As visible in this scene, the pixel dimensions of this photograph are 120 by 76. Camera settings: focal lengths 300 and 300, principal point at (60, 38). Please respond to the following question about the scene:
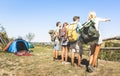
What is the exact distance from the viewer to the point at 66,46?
12641mm

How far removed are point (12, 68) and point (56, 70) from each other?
83.7 inches

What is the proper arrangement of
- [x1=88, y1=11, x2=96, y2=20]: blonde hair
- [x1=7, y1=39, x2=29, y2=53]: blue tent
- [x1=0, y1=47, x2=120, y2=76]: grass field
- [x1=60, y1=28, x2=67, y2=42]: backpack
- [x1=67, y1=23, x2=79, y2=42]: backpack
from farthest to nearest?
[x1=7, y1=39, x2=29, y2=53]: blue tent, [x1=60, y1=28, x2=67, y2=42]: backpack, [x1=67, y1=23, x2=79, y2=42]: backpack, [x1=0, y1=47, x2=120, y2=76]: grass field, [x1=88, y1=11, x2=96, y2=20]: blonde hair

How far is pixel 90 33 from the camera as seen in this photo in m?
10.6

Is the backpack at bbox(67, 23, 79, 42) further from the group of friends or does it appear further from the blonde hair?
the blonde hair

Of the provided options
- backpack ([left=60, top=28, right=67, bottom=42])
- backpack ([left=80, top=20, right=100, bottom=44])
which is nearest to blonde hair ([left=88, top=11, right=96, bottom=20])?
backpack ([left=80, top=20, right=100, bottom=44])

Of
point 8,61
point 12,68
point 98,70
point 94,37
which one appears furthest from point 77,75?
point 8,61

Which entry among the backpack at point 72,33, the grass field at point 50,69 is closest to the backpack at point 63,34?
the backpack at point 72,33

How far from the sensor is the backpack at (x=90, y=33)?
34.5 feet

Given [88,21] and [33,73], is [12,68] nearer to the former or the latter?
[33,73]

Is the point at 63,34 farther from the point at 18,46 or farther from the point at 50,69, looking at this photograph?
the point at 18,46

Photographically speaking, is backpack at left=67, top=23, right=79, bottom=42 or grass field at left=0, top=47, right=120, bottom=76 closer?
grass field at left=0, top=47, right=120, bottom=76

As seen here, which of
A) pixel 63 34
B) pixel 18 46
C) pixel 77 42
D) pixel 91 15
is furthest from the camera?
pixel 18 46

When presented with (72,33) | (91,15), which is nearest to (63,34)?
(72,33)

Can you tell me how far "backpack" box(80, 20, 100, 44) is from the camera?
414 inches
